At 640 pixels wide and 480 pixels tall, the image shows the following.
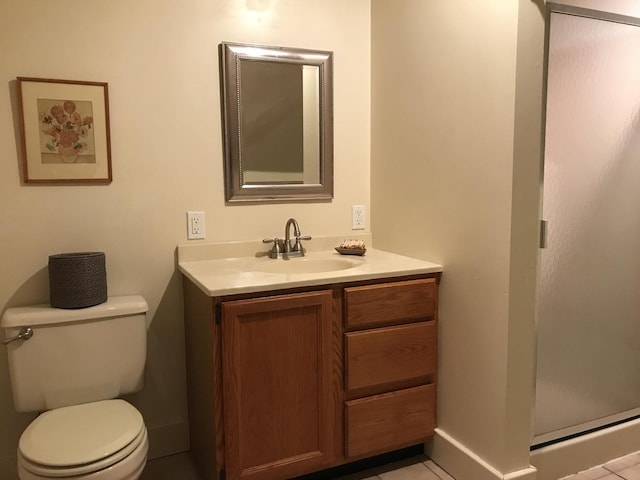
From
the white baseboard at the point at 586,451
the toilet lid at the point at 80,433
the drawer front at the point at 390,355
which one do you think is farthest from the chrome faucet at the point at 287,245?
the white baseboard at the point at 586,451

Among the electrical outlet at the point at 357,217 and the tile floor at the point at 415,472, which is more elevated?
the electrical outlet at the point at 357,217

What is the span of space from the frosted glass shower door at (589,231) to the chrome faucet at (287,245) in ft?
3.37

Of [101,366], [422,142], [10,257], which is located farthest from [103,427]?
[422,142]

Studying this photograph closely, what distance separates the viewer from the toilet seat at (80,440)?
4.66 ft

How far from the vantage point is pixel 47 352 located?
1766mm

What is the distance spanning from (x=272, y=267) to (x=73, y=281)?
76 cm

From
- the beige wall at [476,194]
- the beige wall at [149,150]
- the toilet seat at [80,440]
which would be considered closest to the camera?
the toilet seat at [80,440]

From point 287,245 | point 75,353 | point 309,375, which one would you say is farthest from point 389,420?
point 75,353

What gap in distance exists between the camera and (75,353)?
1.80 m

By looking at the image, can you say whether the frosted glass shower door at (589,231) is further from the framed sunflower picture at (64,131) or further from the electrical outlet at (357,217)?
the framed sunflower picture at (64,131)

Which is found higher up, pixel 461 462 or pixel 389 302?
pixel 389 302

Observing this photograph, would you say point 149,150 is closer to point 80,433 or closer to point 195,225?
point 195,225

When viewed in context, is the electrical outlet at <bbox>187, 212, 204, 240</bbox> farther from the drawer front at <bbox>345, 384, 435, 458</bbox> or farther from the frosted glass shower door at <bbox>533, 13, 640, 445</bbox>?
the frosted glass shower door at <bbox>533, 13, 640, 445</bbox>

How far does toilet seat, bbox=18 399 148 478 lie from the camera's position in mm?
1419
